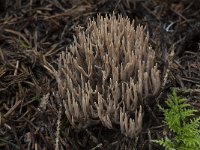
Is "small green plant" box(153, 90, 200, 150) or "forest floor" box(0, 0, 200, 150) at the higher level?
"forest floor" box(0, 0, 200, 150)

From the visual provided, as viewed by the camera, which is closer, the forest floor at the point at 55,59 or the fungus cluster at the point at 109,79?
the fungus cluster at the point at 109,79

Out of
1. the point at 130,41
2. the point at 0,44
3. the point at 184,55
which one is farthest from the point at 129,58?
the point at 0,44

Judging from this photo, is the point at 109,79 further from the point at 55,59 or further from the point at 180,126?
the point at 55,59

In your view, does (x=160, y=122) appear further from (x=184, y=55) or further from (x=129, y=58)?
(x=184, y=55)

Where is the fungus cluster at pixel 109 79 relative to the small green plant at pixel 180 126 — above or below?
above
